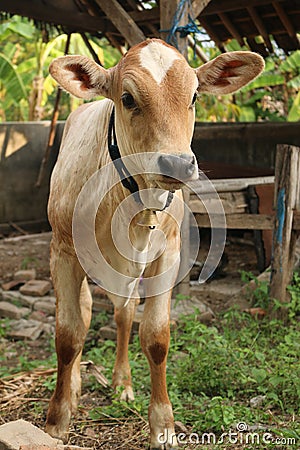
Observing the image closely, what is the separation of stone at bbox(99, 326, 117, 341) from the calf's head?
2.53 meters

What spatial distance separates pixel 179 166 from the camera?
7.37ft

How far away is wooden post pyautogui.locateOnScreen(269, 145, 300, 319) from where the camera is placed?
487 cm

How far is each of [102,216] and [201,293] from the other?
9.79ft

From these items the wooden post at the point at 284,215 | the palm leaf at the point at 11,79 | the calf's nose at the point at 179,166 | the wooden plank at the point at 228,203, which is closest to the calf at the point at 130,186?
the calf's nose at the point at 179,166

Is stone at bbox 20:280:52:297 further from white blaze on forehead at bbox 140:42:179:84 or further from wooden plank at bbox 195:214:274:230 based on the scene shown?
white blaze on forehead at bbox 140:42:179:84

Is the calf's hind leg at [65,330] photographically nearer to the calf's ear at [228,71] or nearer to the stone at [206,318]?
the calf's ear at [228,71]

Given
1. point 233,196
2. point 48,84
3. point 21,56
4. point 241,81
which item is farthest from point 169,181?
point 21,56

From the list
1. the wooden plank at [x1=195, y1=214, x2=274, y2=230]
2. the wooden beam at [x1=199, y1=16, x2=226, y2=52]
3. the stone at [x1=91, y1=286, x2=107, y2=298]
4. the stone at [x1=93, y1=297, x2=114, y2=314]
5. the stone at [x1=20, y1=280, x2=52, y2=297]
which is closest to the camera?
the wooden plank at [x1=195, y1=214, x2=274, y2=230]

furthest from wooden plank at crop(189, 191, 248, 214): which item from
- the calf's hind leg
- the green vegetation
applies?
the green vegetation

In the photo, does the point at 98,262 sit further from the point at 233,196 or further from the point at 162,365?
the point at 233,196

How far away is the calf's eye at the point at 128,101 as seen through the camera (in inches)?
98.2

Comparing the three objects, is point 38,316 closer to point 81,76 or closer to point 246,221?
point 246,221

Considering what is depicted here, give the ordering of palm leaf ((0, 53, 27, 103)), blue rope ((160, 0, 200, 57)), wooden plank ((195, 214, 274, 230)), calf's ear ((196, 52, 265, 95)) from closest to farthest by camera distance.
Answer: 1. calf's ear ((196, 52, 265, 95))
2. blue rope ((160, 0, 200, 57))
3. wooden plank ((195, 214, 274, 230))
4. palm leaf ((0, 53, 27, 103))

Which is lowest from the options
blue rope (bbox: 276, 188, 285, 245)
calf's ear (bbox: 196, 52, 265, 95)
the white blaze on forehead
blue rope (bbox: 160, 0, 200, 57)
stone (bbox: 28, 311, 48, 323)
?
stone (bbox: 28, 311, 48, 323)
